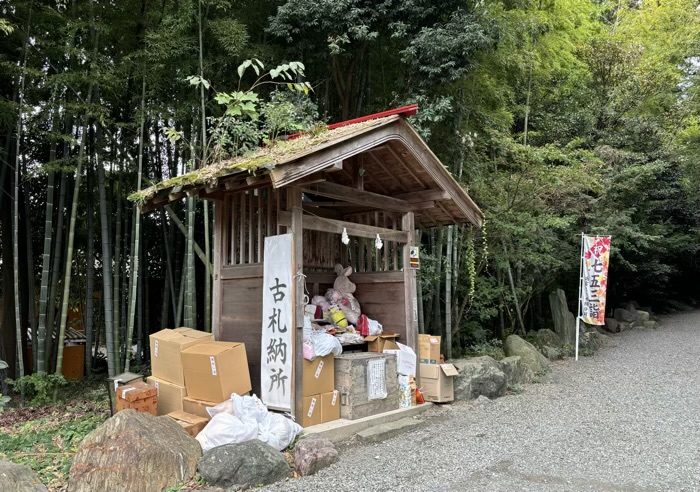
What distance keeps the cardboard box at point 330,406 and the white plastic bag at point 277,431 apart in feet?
1.64

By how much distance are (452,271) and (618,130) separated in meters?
7.69

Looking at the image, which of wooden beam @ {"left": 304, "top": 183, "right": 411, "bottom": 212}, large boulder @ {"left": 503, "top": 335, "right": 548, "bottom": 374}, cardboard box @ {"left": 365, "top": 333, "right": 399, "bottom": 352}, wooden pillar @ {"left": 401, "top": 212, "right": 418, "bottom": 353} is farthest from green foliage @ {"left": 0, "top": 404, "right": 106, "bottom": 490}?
large boulder @ {"left": 503, "top": 335, "right": 548, "bottom": 374}

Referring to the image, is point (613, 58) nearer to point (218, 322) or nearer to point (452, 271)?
point (452, 271)

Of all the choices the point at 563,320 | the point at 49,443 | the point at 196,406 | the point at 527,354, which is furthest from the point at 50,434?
the point at 563,320

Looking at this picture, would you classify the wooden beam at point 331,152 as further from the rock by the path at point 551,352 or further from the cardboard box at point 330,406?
the rock by the path at point 551,352

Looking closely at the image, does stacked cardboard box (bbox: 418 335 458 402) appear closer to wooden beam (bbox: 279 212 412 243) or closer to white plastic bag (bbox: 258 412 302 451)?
wooden beam (bbox: 279 212 412 243)

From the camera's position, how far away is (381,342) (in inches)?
220

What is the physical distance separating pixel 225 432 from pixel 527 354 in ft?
20.3

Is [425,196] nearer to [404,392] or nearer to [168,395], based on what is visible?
[404,392]

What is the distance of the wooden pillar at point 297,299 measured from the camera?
170 inches

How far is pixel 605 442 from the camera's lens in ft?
14.9

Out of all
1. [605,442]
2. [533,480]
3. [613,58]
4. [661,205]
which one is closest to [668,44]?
[613,58]

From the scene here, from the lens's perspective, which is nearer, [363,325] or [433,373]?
[363,325]

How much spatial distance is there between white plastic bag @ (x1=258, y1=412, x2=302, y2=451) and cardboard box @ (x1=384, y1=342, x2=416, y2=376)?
1755mm
